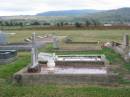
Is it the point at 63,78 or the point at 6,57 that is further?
the point at 6,57

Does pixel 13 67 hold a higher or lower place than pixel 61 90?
lower

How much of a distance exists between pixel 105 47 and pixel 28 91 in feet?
50.7

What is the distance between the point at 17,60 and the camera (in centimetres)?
1966

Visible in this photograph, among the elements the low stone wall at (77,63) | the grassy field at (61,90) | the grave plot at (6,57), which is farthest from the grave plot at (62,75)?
the grave plot at (6,57)

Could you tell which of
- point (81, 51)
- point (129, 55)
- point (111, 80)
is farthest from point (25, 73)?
point (81, 51)

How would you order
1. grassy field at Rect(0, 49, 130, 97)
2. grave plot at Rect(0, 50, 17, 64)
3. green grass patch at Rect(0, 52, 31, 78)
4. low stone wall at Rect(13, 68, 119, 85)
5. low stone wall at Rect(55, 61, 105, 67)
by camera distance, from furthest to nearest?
grave plot at Rect(0, 50, 17, 64) < low stone wall at Rect(55, 61, 105, 67) < green grass patch at Rect(0, 52, 31, 78) < low stone wall at Rect(13, 68, 119, 85) < grassy field at Rect(0, 49, 130, 97)

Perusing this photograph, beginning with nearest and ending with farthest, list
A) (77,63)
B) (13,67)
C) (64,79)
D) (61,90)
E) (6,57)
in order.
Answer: (61,90)
(64,79)
(77,63)
(13,67)
(6,57)

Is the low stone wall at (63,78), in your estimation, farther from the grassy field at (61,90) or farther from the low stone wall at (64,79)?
the grassy field at (61,90)

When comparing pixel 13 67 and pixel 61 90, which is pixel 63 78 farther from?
pixel 13 67

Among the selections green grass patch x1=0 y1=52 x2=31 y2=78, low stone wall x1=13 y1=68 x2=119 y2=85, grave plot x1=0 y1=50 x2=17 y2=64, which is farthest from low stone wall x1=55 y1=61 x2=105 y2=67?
grave plot x1=0 y1=50 x2=17 y2=64

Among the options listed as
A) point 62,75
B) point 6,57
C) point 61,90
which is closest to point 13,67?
point 6,57

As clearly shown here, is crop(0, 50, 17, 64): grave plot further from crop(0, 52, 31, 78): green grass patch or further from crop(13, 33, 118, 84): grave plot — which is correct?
crop(13, 33, 118, 84): grave plot

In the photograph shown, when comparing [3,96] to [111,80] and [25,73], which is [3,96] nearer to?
[25,73]

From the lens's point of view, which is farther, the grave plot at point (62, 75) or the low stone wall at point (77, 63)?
the low stone wall at point (77, 63)
